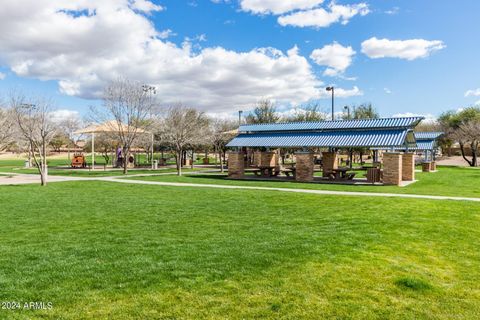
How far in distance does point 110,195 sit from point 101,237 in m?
7.22

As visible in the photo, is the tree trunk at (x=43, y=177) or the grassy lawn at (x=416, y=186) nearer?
the grassy lawn at (x=416, y=186)

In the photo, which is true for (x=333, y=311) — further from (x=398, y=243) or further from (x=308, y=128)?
(x=308, y=128)

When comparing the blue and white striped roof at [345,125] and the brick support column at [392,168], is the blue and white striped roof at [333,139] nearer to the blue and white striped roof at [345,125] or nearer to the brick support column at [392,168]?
the blue and white striped roof at [345,125]

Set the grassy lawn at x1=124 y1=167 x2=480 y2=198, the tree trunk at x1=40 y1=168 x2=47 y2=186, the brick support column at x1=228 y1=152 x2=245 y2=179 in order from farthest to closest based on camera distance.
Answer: the brick support column at x1=228 y1=152 x2=245 y2=179
the tree trunk at x1=40 y1=168 x2=47 y2=186
the grassy lawn at x1=124 y1=167 x2=480 y2=198

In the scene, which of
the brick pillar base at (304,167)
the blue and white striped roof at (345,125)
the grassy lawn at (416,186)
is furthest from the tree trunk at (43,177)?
the brick pillar base at (304,167)

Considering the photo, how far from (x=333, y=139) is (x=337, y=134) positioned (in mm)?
736

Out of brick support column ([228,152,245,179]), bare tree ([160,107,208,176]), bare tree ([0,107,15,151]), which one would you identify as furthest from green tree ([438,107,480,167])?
bare tree ([0,107,15,151])

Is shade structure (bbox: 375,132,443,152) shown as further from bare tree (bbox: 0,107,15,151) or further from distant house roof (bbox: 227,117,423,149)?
bare tree (bbox: 0,107,15,151)

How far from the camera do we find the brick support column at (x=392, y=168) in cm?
1872

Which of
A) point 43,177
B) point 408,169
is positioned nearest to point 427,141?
point 408,169

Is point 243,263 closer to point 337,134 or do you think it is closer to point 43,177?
point 43,177

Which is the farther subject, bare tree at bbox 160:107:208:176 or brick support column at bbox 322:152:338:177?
bare tree at bbox 160:107:208:176

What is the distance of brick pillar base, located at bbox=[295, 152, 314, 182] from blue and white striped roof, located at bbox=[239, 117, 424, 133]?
8.76ft

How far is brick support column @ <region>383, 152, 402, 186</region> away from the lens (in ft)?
61.4
